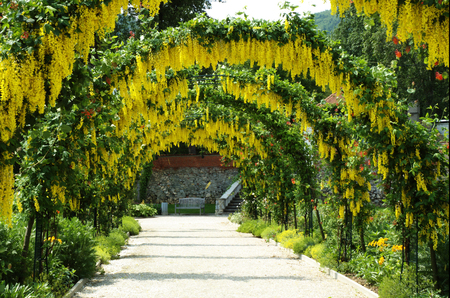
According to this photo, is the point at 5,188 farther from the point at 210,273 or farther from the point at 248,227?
the point at 248,227

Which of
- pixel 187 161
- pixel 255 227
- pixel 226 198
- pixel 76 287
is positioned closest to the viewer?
pixel 76 287

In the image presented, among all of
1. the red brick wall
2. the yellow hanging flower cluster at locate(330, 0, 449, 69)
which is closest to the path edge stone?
the yellow hanging flower cluster at locate(330, 0, 449, 69)

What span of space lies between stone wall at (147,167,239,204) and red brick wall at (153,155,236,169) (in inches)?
11.3

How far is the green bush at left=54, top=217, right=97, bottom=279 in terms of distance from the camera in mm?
5197

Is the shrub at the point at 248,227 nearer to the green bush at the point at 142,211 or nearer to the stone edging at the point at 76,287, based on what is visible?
the stone edging at the point at 76,287

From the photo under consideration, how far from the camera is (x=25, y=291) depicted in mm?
3611

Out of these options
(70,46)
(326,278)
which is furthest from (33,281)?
(326,278)

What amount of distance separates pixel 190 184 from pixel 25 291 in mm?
17885

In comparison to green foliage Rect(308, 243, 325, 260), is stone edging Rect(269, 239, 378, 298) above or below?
below

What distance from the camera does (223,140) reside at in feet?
42.7

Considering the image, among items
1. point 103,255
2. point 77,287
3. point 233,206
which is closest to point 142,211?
point 233,206

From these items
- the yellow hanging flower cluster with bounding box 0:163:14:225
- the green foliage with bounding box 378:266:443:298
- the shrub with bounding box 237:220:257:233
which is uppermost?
the yellow hanging flower cluster with bounding box 0:163:14:225

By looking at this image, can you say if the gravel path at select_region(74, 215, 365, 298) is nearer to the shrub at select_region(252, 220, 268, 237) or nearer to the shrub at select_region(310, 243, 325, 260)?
the shrub at select_region(310, 243, 325, 260)

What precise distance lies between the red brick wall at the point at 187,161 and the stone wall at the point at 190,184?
0.29 m
